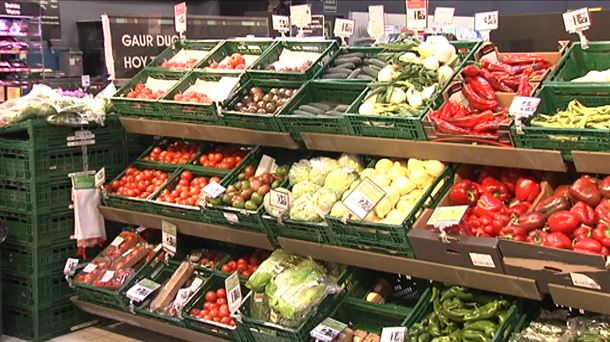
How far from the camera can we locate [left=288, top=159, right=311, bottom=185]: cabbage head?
177 inches

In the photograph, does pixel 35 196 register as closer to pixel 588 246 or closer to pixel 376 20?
pixel 376 20

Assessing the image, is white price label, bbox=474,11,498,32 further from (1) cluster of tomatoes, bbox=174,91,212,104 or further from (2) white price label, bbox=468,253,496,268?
(1) cluster of tomatoes, bbox=174,91,212,104

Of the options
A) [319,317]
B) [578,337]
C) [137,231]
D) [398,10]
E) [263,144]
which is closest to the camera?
[578,337]

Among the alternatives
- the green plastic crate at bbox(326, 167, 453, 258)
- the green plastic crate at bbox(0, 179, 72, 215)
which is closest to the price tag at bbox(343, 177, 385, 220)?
the green plastic crate at bbox(326, 167, 453, 258)

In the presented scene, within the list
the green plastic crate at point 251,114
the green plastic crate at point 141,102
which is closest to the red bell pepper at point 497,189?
the green plastic crate at point 251,114

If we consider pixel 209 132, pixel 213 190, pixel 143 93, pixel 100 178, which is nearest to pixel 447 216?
pixel 213 190

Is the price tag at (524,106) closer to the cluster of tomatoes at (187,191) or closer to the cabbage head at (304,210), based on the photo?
Answer: the cabbage head at (304,210)

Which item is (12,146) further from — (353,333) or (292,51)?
(353,333)

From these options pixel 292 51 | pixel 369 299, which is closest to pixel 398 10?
pixel 292 51

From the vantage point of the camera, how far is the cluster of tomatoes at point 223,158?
5250mm

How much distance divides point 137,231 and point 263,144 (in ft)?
4.84

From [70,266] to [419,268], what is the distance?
2.71 m

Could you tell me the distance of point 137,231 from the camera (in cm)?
564

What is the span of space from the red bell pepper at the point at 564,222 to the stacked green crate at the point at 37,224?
334 centimetres
